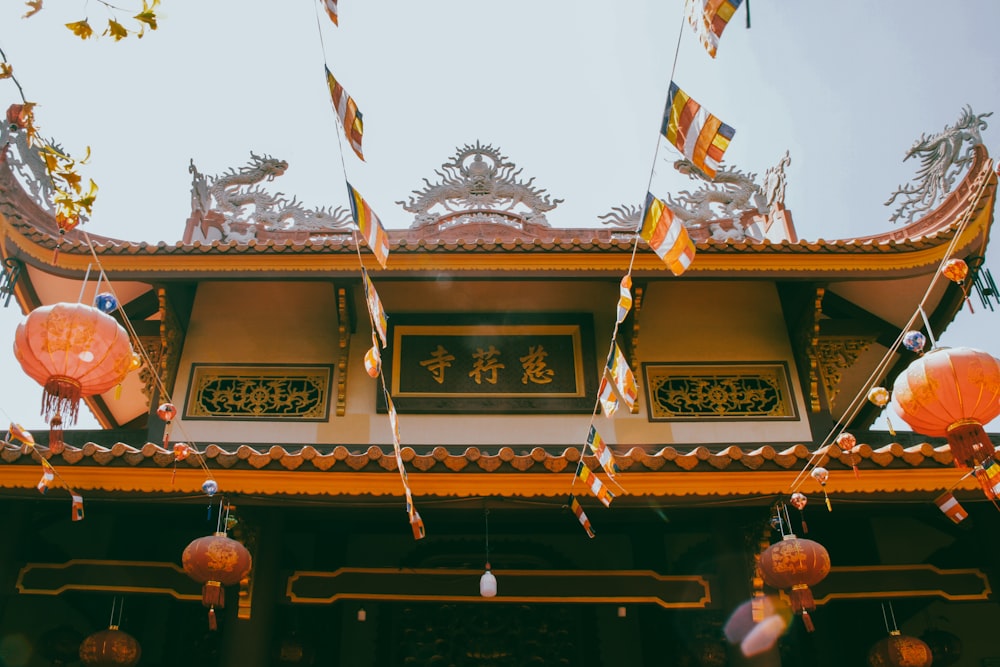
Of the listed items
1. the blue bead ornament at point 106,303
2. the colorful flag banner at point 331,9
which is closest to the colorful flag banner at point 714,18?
the colorful flag banner at point 331,9

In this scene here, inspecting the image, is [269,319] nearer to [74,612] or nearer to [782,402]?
[74,612]

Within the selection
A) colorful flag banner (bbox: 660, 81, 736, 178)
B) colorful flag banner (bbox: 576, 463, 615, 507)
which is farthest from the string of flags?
colorful flag banner (bbox: 660, 81, 736, 178)

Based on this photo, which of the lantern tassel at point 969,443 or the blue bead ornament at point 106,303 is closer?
the lantern tassel at point 969,443

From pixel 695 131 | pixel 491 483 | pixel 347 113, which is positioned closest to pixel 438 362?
pixel 491 483

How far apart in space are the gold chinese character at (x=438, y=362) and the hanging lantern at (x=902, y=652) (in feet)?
13.0

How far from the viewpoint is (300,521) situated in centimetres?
584

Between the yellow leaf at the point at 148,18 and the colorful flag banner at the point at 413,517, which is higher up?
the yellow leaf at the point at 148,18

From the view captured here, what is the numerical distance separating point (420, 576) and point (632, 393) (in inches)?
79.3

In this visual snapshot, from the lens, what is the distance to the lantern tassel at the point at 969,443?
171 inches

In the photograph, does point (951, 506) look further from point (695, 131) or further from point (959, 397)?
point (695, 131)

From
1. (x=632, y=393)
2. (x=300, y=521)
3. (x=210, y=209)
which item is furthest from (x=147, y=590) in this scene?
(x=210, y=209)

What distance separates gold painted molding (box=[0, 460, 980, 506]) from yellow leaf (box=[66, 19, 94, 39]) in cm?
279

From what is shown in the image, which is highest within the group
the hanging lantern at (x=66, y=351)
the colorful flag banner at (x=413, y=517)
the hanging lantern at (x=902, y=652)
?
the hanging lantern at (x=66, y=351)

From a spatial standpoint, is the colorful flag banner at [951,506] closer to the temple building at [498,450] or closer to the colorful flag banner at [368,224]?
the temple building at [498,450]
